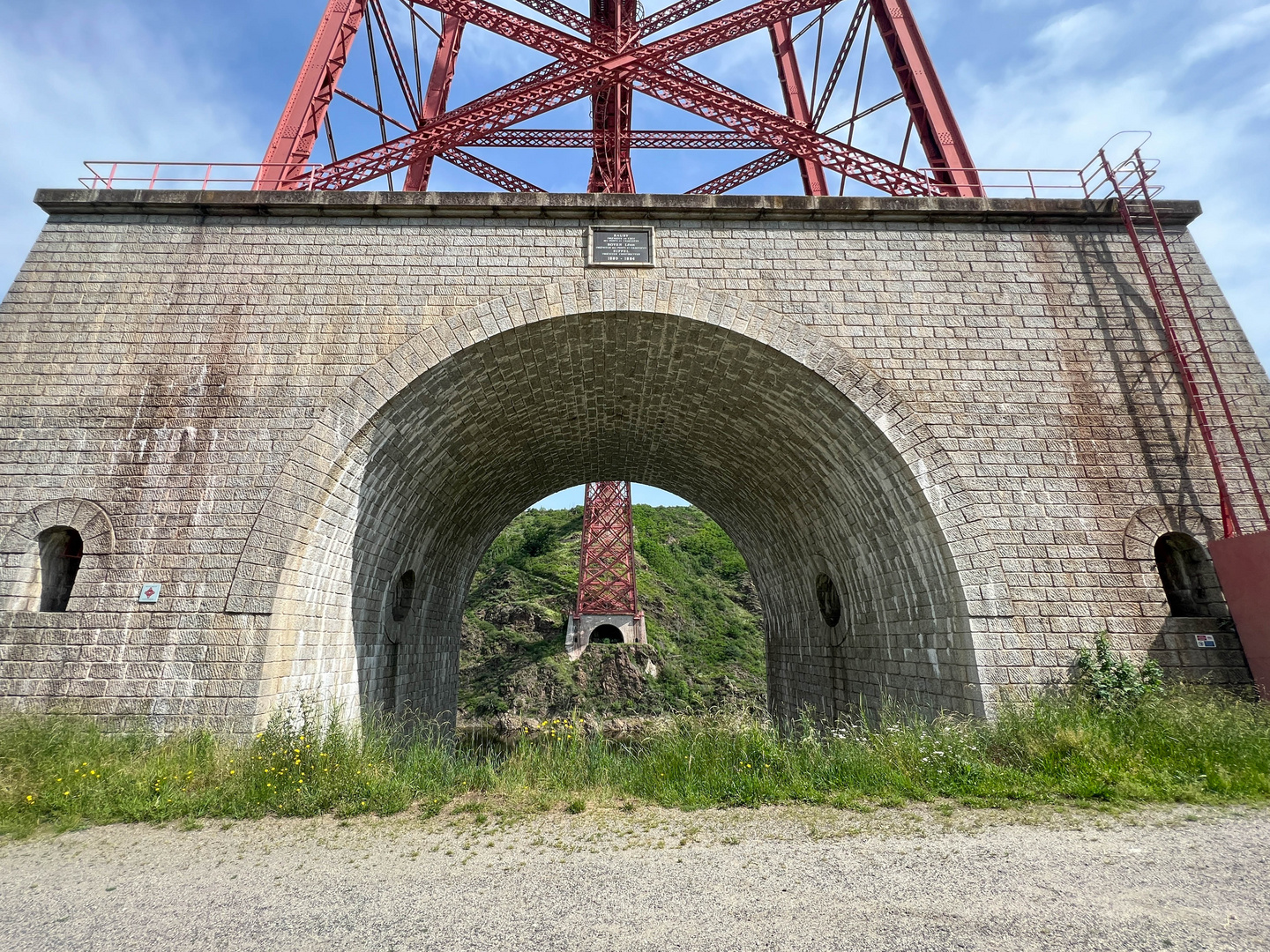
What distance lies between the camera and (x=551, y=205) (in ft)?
28.0

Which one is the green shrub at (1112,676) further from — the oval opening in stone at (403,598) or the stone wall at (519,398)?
the oval opening in stone at (403,598)

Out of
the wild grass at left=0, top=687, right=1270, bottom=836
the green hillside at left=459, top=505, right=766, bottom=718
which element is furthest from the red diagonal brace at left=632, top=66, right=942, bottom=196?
the green hillside at left=459, top=505, right=766, bottom=718

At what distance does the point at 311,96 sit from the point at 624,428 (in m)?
7.93

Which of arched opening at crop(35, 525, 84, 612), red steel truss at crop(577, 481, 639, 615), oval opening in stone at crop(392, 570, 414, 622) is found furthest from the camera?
red steel truss at crop(577, 481, 639, 615)

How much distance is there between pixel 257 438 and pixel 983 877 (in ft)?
27.1

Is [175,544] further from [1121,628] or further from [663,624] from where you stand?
[663,624]

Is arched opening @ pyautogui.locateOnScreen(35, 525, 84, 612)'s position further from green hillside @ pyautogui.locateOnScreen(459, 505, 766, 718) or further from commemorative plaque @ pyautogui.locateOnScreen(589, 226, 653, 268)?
green hillside @ pyautogui.locateOnScreen(459, 505, 766, 718)

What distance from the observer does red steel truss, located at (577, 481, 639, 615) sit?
3368 centimetres

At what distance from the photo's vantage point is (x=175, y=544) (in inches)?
286

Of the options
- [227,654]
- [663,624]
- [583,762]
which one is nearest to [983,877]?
[583,762]

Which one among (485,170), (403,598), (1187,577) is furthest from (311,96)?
(1187,577)

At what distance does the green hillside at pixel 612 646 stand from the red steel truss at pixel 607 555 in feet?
8.08

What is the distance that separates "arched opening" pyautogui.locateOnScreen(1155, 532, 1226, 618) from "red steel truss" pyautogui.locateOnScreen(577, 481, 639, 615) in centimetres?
2619

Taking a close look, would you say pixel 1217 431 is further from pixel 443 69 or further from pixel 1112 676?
pixel 443 69
